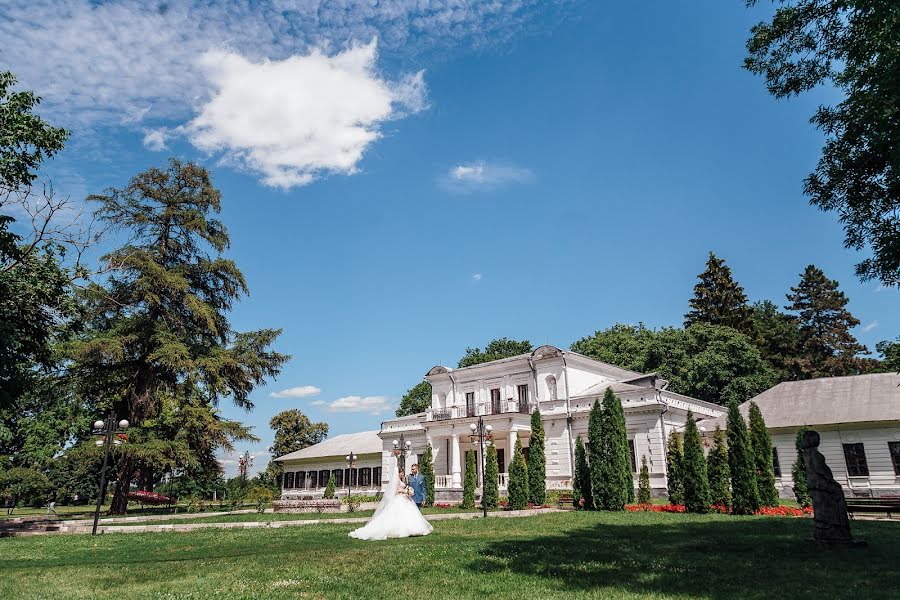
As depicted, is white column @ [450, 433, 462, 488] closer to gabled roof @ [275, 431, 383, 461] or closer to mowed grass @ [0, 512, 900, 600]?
gabled roof @ [275, 431, 383, 461]

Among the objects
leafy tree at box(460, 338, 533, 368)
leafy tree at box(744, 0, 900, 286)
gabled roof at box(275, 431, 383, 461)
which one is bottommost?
gabled roof at box(275, 431, 383, 461)

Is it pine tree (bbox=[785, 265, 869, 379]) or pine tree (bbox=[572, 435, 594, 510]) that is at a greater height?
pine tree (bbox=[785, 265, 869, 379])

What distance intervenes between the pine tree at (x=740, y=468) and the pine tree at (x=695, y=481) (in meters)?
0.92

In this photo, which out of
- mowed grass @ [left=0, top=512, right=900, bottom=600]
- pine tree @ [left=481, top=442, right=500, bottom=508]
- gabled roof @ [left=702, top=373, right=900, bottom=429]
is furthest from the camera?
pine tree @ [left=481, top=442, right=500, bottom=508]

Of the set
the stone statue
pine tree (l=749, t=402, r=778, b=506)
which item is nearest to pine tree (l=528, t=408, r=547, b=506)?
pine tree (l=749, t=402, r=778, b=506)

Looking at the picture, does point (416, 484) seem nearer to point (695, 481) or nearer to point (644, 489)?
point (695, 481)

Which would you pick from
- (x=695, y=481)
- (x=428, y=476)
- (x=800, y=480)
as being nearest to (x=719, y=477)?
(x=695, y=481)

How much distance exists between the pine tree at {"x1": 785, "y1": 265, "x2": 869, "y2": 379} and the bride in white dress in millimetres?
44725

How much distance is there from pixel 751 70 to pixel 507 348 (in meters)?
49.5

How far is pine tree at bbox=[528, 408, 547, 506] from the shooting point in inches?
981

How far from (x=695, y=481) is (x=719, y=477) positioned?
1.17 m

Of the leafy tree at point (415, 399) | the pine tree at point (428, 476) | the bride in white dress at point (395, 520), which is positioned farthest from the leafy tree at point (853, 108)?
the leafy tree at point (415, 399)

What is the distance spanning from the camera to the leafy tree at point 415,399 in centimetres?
6144

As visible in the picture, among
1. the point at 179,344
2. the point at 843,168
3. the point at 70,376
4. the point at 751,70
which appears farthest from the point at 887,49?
A: the point at 70,376
